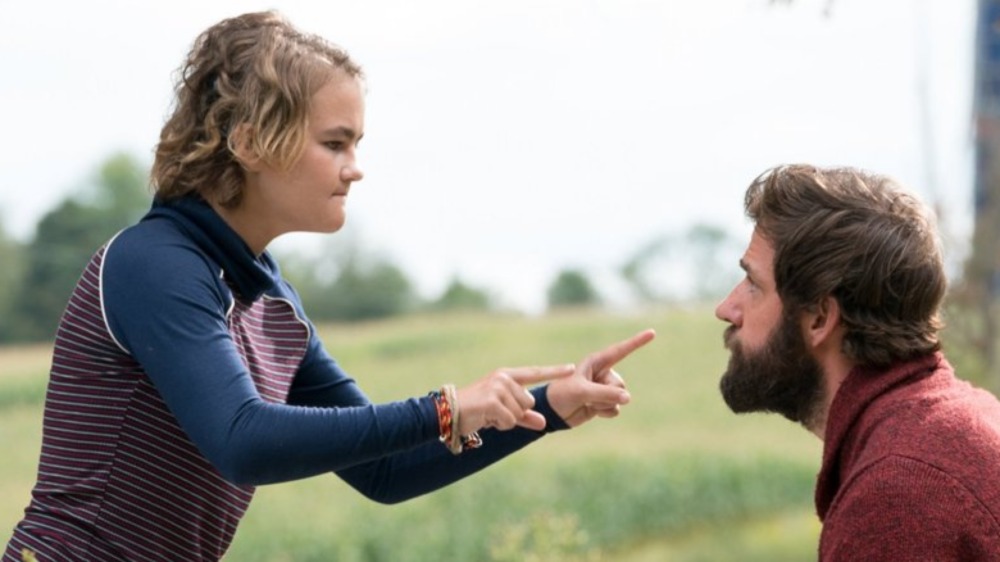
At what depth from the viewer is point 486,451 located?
2.92 metres

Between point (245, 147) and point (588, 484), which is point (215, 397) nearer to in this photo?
point (245, 147)

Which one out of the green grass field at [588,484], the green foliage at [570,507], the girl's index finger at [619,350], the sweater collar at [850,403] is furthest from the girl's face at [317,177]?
the green foliage at [570,507]

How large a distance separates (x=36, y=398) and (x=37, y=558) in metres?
14.8

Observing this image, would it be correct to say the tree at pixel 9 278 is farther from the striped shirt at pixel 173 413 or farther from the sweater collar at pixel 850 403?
the sweater collar at pixel 850 403

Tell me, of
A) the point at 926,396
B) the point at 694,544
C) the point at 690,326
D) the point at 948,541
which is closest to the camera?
the point at 948,541

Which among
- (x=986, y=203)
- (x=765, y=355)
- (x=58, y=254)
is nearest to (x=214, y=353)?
(x=765, y=355)

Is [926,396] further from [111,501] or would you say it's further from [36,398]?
[36,398]

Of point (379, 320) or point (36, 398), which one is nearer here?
point (36, 398)

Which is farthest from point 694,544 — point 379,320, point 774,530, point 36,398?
point 379,320

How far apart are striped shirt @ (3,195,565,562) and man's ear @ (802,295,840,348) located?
80 centimetres

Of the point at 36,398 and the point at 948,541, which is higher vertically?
the point at 948,541

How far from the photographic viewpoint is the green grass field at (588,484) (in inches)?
466

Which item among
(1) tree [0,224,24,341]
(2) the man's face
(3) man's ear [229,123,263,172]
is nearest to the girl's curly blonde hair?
(3) man's ear [229,123,263,172]

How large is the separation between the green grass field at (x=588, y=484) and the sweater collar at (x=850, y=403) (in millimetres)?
6506
